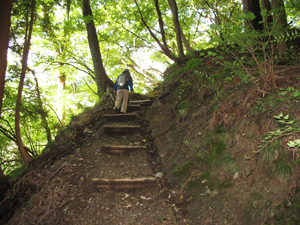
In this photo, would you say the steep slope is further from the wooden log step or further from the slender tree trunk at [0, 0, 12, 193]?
the slender tree trunk at [0, 0, 12, 193]

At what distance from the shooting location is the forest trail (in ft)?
9.40

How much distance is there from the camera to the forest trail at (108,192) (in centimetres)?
287

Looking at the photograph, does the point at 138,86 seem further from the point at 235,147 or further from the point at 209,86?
the point at 235,147

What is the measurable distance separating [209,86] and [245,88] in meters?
1.13

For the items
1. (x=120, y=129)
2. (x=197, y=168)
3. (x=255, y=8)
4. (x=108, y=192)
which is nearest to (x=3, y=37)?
(x=120, y=129)

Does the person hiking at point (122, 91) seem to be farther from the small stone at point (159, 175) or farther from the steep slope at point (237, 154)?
the small stone at point (159, 175)

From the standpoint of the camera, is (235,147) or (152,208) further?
(152,208)

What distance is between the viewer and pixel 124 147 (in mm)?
4512

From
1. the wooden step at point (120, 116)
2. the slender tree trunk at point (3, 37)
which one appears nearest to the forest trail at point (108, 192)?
the slender tree trunk at point (3, 37)

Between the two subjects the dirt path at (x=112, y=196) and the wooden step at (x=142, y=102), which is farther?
the wooden step at (x=142, y=102)

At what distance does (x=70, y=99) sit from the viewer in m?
11.0

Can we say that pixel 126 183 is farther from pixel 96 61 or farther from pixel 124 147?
pixel 96 61

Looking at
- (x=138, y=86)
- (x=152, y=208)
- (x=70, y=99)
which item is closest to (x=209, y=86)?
(x=152, y=208)

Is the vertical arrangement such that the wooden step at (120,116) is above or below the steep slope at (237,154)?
above
